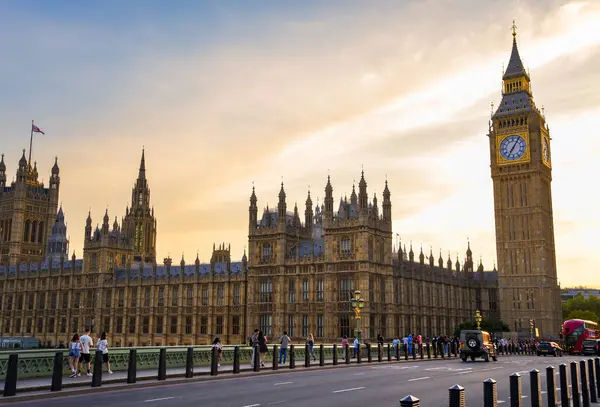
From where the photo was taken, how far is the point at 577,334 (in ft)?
203

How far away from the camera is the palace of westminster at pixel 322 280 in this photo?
2692 inches

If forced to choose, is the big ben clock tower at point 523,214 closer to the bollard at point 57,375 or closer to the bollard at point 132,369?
the bollard at point 132,369

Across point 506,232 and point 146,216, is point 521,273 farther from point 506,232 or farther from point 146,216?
point 146,216

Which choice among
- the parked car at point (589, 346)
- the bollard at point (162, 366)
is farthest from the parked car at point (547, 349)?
the bollard at point (162, 366)

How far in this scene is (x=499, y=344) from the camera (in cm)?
6375

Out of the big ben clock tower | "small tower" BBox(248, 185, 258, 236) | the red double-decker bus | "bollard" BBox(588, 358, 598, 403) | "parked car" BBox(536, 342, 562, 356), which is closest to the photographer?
"bollard" BBox(588, 358, 598, 403)

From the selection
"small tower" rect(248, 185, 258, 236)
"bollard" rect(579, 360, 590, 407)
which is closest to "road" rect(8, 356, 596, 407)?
"bollard" rect(579, 360, 590, 407)

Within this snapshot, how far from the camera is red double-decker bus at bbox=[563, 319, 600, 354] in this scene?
6109cm

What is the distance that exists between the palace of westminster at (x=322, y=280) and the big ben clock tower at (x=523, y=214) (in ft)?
0.53

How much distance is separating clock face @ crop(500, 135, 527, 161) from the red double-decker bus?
134 feet

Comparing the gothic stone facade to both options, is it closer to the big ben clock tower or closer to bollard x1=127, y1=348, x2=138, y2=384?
the big ben clock tower

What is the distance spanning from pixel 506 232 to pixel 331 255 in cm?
4122

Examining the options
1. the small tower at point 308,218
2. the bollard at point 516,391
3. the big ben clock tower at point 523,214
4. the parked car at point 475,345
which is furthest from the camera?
the big ben clock tower at point 523,214

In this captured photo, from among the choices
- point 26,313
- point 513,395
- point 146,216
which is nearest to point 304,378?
point 513,395
